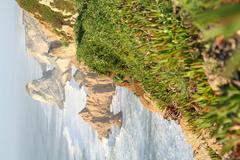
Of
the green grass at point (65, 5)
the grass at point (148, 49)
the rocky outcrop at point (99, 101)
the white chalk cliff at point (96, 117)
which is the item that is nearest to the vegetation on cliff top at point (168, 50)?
the grass at point (148, 49)

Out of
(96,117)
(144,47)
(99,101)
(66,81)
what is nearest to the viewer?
(144,47)

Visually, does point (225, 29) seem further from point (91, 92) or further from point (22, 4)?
point (91, 92)

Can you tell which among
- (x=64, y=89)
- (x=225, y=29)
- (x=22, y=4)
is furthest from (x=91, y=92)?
(x=225, y=29)

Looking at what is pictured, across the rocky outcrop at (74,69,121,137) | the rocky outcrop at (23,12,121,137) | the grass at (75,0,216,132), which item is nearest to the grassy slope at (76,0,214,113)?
the grass at (75,0,216,132)

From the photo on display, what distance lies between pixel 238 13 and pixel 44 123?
7552 centimetres

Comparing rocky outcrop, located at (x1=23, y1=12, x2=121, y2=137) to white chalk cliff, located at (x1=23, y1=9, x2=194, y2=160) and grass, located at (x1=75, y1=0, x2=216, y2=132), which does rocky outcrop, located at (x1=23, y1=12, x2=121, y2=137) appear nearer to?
white chalk cliff, located at (x1=23, y1=9, x2=194, y2=160)

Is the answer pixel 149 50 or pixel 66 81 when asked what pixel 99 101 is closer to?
pixel 66 81

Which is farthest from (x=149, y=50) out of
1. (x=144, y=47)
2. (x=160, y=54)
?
(x=160, y=54)

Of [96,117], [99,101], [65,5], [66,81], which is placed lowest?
[96,117]

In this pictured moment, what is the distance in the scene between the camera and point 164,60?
32.0ft

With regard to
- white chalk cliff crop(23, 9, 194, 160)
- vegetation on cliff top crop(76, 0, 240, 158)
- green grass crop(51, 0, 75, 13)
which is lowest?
white chalk cliff crop(23, 9, 194, 160)

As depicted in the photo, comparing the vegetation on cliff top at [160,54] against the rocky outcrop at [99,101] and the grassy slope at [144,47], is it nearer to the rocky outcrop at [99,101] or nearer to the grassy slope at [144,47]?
the grassy slope at [144,47]

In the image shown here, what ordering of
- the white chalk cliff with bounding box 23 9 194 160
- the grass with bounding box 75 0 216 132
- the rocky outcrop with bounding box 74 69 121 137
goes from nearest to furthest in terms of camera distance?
the grass with bounding box 75 0 216 132, the white chalk cliff with bounding box 23 9 194 160, the rocky outcrop with bounding box 74 69 121 137

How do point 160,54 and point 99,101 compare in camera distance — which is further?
point 99,101
